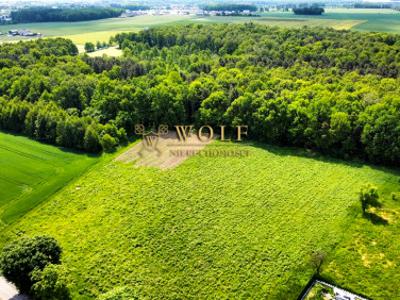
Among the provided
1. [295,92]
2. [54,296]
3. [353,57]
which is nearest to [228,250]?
[54,296]

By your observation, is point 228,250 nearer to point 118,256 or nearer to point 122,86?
point 118,256

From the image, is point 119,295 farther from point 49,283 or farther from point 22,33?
point 22,33

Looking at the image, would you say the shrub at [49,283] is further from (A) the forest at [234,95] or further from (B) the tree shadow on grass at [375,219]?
(B) the tree shadow on grass at [375,219]

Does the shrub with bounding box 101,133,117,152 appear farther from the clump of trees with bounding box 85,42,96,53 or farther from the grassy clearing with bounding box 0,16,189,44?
the grassy clearing with bounding box 0,16,189,44

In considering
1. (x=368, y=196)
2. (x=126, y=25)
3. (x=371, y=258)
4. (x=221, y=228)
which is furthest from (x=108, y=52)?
(x=371, y=258)

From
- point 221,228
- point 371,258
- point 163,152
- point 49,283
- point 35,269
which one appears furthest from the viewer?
point 163,152

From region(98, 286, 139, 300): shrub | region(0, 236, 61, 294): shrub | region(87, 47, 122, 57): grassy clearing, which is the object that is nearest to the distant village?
region(87, 47, 122, 57): grassy clearing
